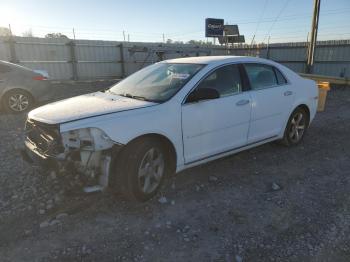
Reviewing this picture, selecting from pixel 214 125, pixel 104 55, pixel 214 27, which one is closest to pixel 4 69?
pixel 214 125

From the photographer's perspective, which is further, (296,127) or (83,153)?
(296,127)

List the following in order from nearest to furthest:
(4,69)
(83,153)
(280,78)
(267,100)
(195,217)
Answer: (83,153)
(195,217)
(267,100)
(280,78)
(4,69)

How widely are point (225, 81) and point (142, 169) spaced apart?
1.71 meters

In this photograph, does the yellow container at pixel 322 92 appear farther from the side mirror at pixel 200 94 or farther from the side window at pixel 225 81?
the side mirror at pixel 200 94

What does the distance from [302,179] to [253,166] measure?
71 centimetres

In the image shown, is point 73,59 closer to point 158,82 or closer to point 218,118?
point 158,82

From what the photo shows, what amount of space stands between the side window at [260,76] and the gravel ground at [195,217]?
1.20m

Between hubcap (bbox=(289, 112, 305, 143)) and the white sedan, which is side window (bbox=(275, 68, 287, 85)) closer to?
the white sedan

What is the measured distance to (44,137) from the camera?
3.29 meters

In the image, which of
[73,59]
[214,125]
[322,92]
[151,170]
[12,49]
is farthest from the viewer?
[73,59]

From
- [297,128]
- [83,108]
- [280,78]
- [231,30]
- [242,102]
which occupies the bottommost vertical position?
[297,128]

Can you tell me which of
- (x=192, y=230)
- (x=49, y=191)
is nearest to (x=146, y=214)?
(x=192, y=230)

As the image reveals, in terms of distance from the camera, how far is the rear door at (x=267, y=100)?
4.46m

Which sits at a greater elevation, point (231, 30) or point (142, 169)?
point (231, 30)
